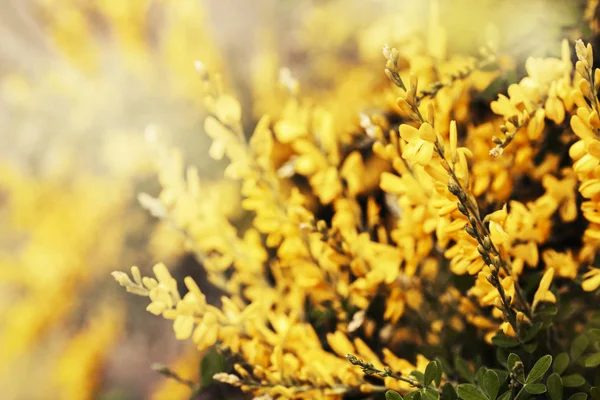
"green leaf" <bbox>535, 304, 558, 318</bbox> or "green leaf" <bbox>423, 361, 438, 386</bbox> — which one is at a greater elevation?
"green leaf" <bbox>535, 304, 558, 318</bbox>

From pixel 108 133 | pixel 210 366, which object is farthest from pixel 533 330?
pixel 108 133

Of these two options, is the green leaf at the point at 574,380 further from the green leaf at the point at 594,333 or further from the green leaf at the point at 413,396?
the green leaf at the point at 413,396

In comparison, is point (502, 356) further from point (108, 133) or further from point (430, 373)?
point (108, 133)

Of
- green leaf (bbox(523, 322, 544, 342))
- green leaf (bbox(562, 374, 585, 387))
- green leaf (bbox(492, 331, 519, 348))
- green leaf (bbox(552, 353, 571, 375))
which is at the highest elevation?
green leaf (bbox(523, 322, 544, 342))

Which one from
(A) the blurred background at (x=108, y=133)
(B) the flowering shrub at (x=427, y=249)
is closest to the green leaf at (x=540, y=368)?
(B) the flowering shrub at (x=427, y=249)

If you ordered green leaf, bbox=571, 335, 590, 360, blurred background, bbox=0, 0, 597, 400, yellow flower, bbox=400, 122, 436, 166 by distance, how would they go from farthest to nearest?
1. blurred background, bbox=0, 0, 597, 400
2. green leaf, bbox=571, 335, 590, 360
3. yellow flower, bbox=400, 122, 436, 166

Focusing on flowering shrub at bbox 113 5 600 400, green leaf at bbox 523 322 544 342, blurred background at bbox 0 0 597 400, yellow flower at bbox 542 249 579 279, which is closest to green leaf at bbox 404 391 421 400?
flowering shrub at bbox 113 5 600 400

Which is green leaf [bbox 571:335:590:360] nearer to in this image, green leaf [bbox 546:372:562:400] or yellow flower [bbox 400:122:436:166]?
green leaf [bbox 546:372:562:400]

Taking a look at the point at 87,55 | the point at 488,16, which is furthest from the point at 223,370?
the point at 87,55
